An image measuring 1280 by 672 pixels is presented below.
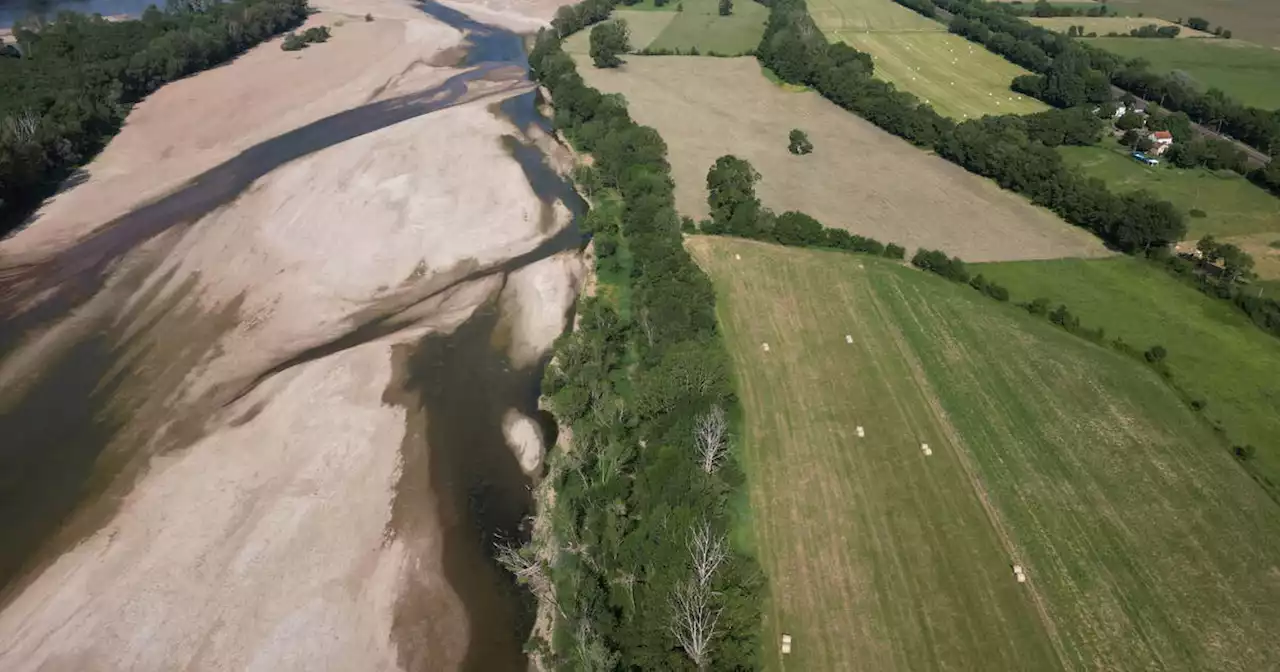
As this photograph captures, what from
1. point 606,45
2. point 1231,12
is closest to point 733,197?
point 606,45

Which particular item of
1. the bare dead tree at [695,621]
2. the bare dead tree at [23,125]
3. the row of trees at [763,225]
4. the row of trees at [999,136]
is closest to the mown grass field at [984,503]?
the bare dead tree at [695,621]

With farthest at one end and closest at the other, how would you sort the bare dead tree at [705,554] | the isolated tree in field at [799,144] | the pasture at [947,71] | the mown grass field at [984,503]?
the pasture at [947,71]
the isolated tree in field at [799,144]
the mown grass field at [984,503]
the bare dead tree at [705,554]

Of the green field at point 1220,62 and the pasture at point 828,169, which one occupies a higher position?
the green field at point 1220,62

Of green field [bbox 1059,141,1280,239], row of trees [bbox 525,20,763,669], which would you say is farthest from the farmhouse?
row of trees [bbox 525,20,763,669]

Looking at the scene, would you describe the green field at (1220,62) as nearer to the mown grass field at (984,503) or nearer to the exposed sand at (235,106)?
the mown grass field at (984,503)

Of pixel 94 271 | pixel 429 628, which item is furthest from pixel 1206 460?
pixel 94 271

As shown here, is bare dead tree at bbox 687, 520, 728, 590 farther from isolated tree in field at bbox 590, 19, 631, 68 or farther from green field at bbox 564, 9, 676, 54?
green field at bbox 564, 9, 676, 54
